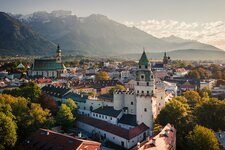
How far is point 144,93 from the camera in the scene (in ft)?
212

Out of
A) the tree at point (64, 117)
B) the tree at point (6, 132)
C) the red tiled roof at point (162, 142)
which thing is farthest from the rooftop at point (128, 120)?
the tree at point (6, 132)

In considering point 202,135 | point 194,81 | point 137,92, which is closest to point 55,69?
point 194,81

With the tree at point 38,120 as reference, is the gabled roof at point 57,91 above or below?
above

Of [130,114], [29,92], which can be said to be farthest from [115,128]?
[29,92]

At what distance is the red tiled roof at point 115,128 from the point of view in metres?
58.4

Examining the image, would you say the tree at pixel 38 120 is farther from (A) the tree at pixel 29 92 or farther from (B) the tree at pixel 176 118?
(B) the tree at pixel 176 118

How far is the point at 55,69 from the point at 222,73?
8339 cm

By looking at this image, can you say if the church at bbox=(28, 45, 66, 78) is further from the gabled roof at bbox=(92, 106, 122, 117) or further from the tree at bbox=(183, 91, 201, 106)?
the gabled roof at bbox=(92, 106, 122, 117)

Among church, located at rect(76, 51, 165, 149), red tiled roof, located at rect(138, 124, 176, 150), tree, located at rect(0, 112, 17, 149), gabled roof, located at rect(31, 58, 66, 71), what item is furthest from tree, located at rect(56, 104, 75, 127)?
gabled roof, located at rect(31, 58, 66, 71)

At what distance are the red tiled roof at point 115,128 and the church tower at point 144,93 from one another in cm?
186

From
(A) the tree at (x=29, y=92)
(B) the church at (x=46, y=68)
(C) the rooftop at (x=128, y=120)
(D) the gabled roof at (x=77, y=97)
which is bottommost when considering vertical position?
(C) the rooftop at (x=128, y=120)

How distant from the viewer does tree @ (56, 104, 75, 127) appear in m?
64.0

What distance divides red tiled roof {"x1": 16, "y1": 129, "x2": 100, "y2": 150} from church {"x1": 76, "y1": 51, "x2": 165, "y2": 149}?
1168cm

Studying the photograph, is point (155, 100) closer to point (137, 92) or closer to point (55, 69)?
point (137, 92)
